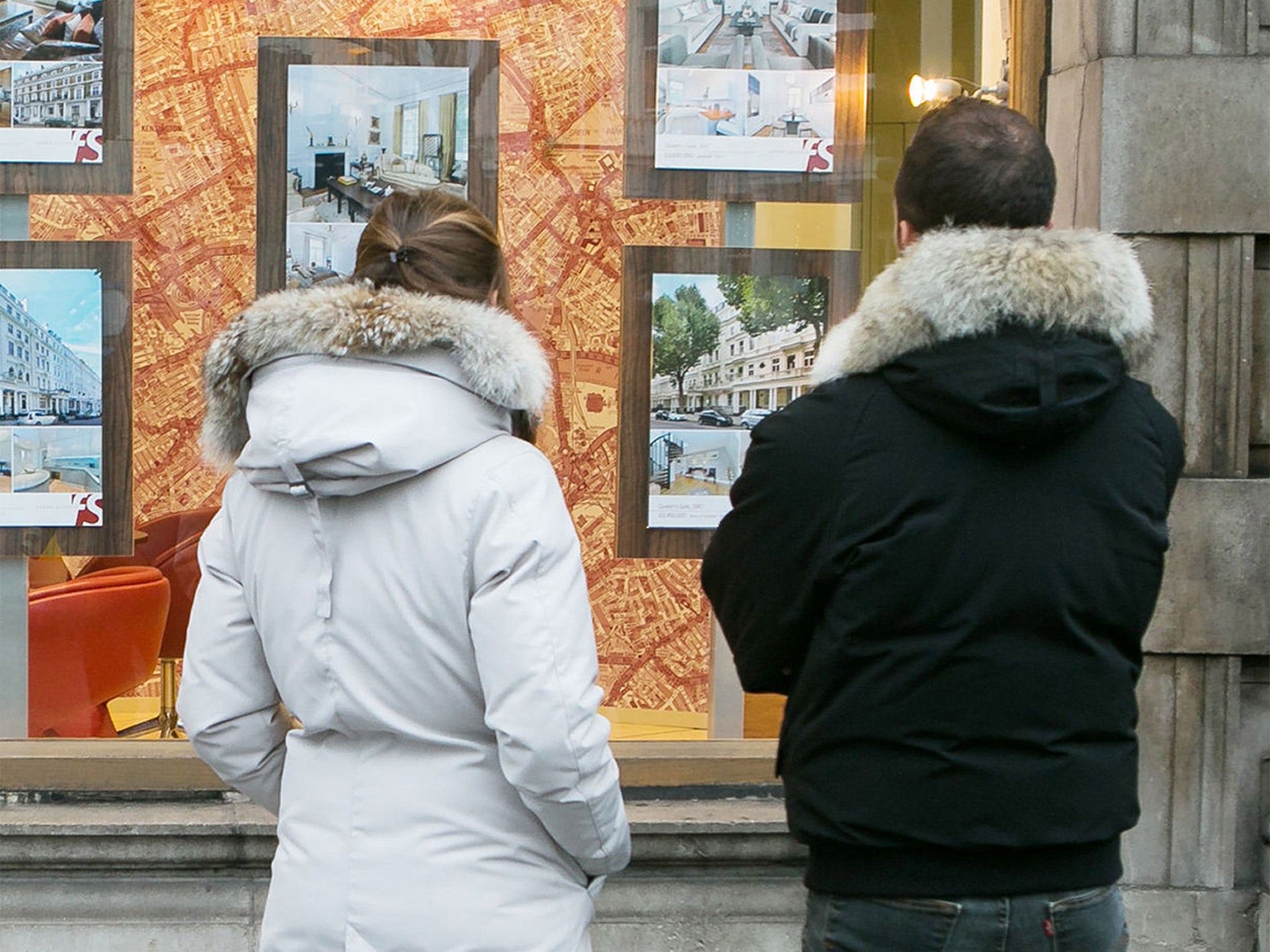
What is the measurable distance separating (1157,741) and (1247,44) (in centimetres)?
169

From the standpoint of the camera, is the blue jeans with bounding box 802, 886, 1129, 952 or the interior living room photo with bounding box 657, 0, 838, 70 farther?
the interior living room photo with bounding box 657, 0, 838, 70

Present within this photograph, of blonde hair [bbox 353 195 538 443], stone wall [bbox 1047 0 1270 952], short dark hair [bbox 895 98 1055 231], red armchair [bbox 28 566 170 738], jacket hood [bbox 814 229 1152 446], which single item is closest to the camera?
jacket hood [bbox 814 229 1152 446]

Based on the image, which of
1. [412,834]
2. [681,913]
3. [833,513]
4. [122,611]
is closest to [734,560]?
[833,513]

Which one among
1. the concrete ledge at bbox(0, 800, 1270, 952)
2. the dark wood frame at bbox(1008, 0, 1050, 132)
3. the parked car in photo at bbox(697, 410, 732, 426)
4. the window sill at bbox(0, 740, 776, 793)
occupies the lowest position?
the concrete ledge at bbox(0, 800, 1270, 952)

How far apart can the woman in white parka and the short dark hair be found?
24.8 inches

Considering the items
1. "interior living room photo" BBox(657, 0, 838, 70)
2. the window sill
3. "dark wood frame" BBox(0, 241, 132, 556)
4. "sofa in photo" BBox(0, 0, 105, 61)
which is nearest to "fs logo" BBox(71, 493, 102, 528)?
"dark wood frame" BBox(0, 241, 132, 556)

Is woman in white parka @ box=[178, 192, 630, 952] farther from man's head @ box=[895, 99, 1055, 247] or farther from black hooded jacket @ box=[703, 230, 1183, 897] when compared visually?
man's head @ box=[895, 99, 1055, 247]

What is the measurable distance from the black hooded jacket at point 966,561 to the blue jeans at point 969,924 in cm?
2

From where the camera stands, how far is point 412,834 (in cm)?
224

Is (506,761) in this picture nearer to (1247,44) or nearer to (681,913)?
(681,913)

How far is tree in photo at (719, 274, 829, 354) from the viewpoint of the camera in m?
4.10

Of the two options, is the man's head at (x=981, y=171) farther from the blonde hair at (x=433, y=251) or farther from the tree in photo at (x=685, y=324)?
the tree in photo at (x=685, y=324)

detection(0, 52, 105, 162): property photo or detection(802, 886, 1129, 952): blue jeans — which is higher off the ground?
detection(0, 52, 105, 162): property photo

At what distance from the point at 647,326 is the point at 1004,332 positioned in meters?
2.07
